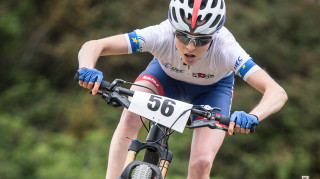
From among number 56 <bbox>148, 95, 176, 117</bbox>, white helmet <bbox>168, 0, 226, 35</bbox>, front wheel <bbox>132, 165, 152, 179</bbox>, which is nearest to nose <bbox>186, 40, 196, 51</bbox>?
white helmet <bbox>168, 0, 226, 35</bbox>

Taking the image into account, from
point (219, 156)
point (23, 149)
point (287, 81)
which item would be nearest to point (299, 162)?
point (219, 156)

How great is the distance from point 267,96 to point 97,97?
16.5 meters

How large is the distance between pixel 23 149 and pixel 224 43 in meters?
10.3

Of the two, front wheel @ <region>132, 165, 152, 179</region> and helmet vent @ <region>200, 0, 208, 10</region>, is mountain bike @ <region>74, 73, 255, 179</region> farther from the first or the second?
helmet vent @ <region>200, 0, 208, 10</region>

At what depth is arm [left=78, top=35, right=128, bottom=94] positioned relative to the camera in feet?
16.0

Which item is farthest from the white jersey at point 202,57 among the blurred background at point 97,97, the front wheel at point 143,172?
the blurred background at point 97,97

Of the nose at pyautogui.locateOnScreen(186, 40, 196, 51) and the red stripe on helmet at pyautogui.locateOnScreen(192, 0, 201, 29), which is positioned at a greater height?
the red stripe on helmet at pyautogui.locateOnScreen(192, 0, 201, 29)

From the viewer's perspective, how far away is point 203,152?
17.1 feet

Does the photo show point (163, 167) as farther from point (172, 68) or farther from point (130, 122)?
point (172, 68)

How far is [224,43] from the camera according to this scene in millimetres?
5273

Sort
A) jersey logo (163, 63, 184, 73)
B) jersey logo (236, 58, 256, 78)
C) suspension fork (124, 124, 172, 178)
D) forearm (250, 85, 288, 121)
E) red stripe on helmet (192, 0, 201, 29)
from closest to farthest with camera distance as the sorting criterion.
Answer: suspension fork (124, 124, 172, 178), forearm (250, 85, 288, 121), red stripe on helmet (192, 0, 201, 29), jersey logo (236, 58, 256, 78), jersey logo (163, 63, 184, 73)

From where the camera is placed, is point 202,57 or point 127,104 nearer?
A: point 127,104

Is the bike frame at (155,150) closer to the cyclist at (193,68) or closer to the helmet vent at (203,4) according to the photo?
the cyclist at (193,68)

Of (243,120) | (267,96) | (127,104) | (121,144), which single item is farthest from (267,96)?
(121,144)
